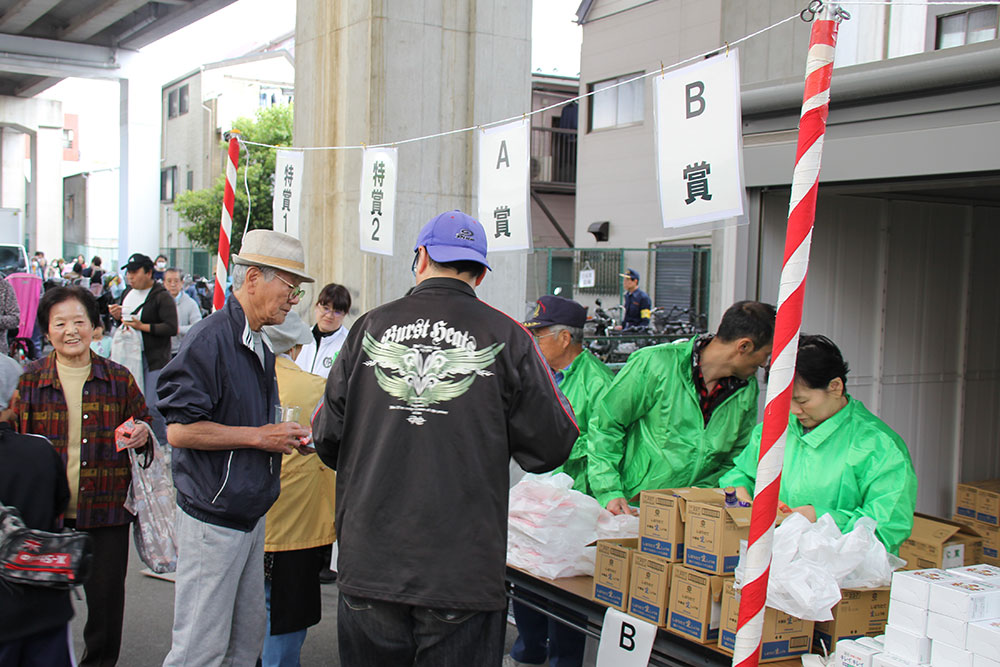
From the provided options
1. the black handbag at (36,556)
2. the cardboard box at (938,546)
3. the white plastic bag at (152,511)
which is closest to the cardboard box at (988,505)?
the cardboard box at (938,546)

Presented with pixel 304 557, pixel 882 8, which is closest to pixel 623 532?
pixel 304 557

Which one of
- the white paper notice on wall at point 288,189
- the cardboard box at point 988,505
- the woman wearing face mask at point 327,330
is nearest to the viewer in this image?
the cardboard box at point 988,505

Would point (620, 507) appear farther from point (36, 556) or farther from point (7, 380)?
point (7, 380)

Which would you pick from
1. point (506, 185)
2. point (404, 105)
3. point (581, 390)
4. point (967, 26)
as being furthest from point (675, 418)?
point (404, 105)

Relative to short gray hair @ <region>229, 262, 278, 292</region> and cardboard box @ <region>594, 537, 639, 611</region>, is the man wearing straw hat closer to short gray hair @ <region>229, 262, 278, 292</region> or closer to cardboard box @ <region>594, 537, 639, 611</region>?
short gray hair @ <region>229, 262, 278, 292</region>

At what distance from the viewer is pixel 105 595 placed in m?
4.24

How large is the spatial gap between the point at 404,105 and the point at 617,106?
49.4 feet

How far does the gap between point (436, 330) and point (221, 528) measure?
4.53 feet

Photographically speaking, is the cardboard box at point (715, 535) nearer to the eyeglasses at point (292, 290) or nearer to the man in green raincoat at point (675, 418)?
the man in green raincoat at point (675, 418)

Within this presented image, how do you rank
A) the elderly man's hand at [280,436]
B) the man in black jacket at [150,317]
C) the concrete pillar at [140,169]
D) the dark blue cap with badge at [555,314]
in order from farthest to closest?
the concrete pillar at [140,169] < the man in black jacket at [150,317] < the dark blue cap with badge at [555,314] < the elderly man's hand at [280,436]

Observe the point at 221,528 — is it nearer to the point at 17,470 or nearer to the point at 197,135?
the point at 17,470

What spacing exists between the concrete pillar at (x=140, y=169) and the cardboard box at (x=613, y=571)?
22.5 meters

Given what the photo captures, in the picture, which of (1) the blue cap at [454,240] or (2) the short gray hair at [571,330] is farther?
(2) the short gray hair at [571,330]

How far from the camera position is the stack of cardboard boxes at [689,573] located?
10.5 ft
